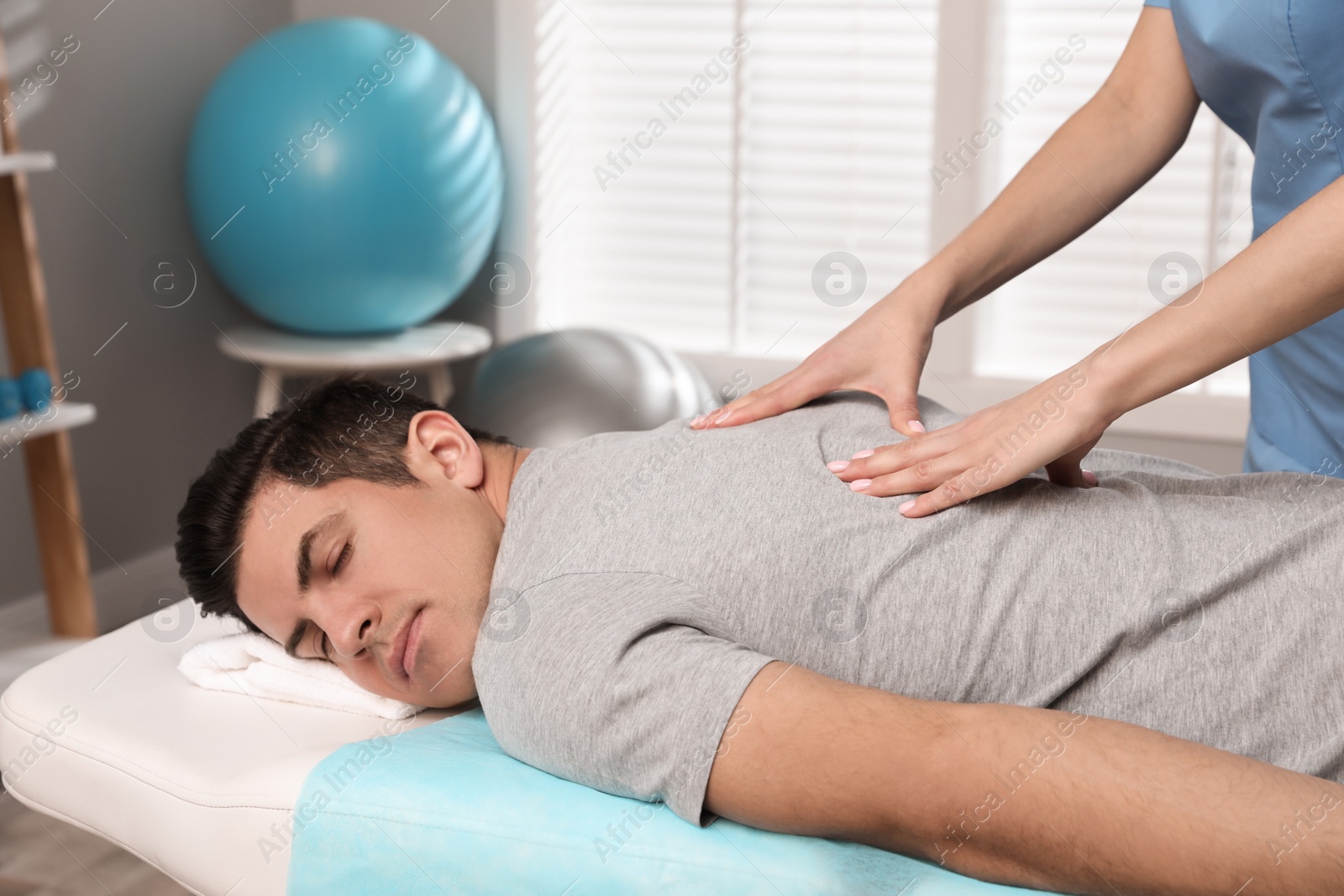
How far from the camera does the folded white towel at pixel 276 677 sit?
1.17 metres

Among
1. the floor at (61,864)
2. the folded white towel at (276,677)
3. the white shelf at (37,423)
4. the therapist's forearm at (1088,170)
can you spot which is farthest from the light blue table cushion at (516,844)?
the white shelf at (37,423)

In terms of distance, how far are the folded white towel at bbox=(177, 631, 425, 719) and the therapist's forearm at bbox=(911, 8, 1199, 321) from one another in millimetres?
712

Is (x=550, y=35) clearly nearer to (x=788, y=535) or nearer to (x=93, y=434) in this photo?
(x=93, y=434)

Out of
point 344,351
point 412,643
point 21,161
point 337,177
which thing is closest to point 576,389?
point 344,351

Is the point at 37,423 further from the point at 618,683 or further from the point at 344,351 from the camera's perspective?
the point at 618,683

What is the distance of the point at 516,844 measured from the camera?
934mm

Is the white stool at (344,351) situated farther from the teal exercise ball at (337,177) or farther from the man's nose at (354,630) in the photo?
the man's nose at (354,630)

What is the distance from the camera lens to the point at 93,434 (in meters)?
2.66

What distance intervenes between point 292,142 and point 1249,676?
2.11 m

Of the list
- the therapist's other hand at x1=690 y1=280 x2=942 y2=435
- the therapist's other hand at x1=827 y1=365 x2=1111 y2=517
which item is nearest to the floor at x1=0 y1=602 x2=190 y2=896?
the therapist's other hand at x1=690 y1=280 x2=942 y2=435

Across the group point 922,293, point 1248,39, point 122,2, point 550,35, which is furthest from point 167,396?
point 1248,39

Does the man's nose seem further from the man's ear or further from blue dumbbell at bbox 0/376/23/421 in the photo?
blue dumbbell at bbox 0/376/23/421

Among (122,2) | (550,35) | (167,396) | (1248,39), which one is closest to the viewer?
(1248,39)

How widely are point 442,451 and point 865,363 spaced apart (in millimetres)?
453
